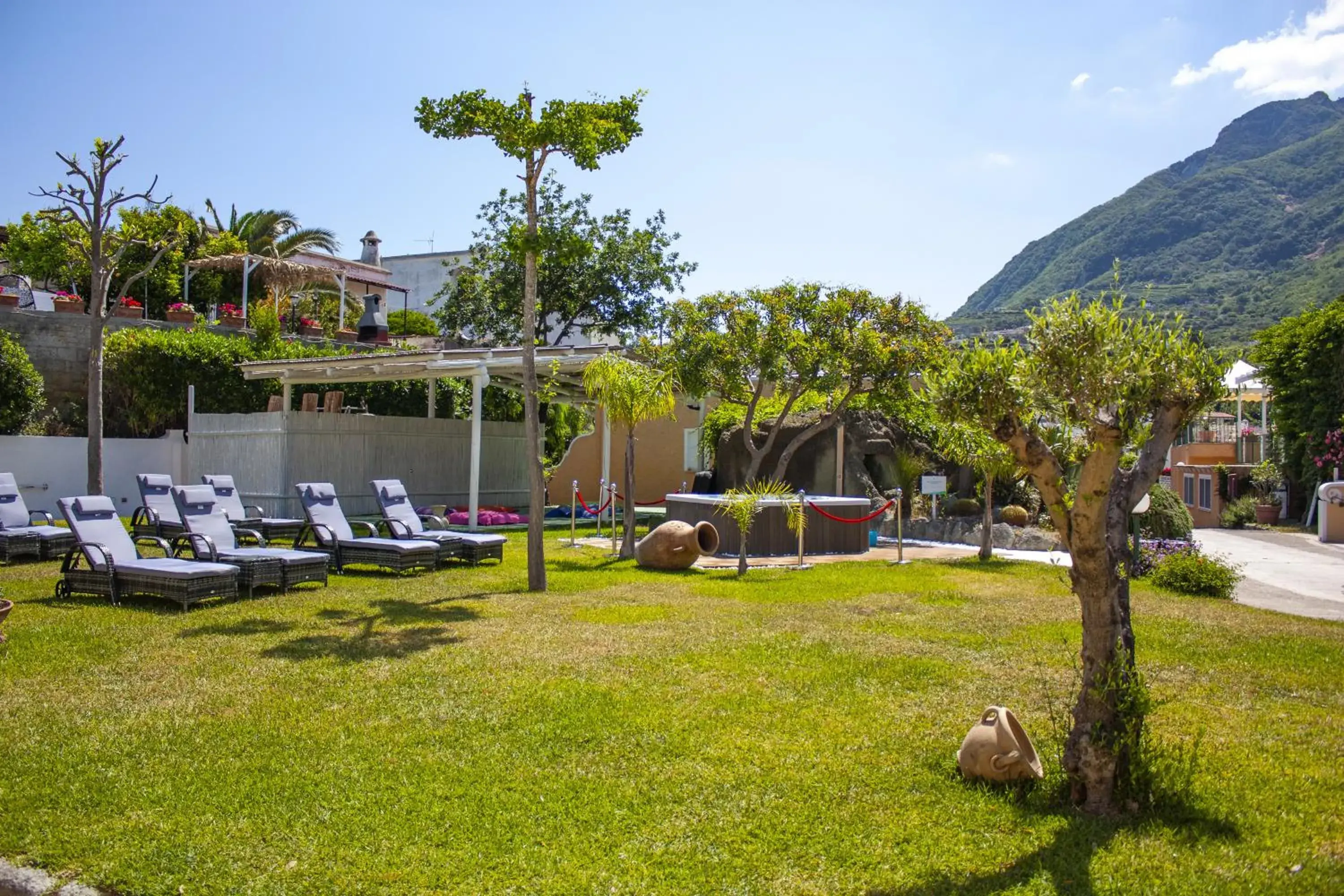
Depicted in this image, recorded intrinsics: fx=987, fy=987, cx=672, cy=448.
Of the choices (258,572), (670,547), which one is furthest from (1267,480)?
(258,572)

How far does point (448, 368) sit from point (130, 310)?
14.7 meters

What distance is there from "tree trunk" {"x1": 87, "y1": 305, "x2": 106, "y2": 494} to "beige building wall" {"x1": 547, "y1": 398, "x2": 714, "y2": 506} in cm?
954

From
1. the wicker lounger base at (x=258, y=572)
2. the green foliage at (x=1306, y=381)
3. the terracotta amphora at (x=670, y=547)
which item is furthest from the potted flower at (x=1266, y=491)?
the wicker lounger base at (x=258, y=572)

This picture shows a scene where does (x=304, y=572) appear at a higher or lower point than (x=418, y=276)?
lower

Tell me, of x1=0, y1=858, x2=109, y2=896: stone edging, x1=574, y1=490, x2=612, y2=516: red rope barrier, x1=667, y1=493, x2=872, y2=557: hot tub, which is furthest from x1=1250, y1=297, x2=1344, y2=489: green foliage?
x1=0, y1=858, x2=109, y2=896: stone edging

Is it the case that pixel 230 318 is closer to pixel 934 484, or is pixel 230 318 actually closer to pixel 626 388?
pixel 626 388

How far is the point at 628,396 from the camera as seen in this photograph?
46.5 feet

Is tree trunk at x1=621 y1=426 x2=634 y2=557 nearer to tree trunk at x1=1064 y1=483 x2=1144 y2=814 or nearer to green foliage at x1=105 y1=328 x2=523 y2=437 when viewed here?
tree trunk at x1=1064 y1=483 x2=1144 y2=814

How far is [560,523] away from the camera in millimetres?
20562

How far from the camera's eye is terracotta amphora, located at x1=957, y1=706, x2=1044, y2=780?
15.4 ft

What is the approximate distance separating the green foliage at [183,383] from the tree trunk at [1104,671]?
70.6 feet

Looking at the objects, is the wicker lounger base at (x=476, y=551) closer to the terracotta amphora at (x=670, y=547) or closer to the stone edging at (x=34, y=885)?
the terracotta amphora at (x=670, y=547)

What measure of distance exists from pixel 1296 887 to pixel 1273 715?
277 centimetres

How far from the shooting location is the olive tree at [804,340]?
17.3 metres
